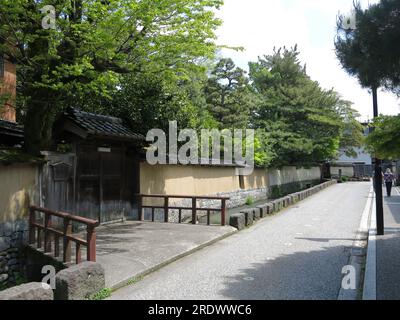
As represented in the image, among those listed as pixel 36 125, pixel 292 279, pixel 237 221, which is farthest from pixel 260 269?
pixel 36 125

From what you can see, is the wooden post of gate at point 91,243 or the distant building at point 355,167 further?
the distant building at point 355,167

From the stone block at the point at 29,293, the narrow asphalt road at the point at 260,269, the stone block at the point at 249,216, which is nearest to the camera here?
the stone block at the point at 29,293

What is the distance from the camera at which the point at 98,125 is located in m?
11.9

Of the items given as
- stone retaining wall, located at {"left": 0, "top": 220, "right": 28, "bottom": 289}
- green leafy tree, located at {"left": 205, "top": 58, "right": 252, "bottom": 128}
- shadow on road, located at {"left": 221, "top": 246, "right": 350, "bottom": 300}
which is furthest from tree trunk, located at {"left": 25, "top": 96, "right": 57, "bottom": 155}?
green leafy tree, located at {"left": 205, "top": 58, "right": 252, "bottom": 128}

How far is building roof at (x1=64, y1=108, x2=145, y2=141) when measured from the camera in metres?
11.0

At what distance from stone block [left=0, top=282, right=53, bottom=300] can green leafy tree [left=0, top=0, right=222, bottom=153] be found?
15.3 feet

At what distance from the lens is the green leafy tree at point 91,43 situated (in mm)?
8252

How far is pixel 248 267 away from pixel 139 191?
278 inches

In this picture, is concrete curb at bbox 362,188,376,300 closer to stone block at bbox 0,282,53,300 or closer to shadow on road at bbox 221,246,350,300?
shadow on road at bbox 221,246,350,300

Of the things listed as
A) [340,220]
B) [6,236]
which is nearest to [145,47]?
[6,236]

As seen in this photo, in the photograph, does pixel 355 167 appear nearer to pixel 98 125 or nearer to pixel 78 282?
pixel 98 125

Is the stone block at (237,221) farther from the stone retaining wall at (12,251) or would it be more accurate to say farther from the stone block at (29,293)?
the stone block at (29,293)

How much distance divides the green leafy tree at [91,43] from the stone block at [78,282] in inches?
166

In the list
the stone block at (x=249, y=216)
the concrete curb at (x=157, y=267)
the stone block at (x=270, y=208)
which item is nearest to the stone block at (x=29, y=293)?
the concrete curb at (x=157, y=267)
